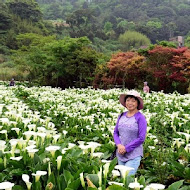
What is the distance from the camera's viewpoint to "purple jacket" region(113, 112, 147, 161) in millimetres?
3352

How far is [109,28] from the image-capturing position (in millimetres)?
75438

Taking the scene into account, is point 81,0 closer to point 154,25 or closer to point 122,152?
point 154,25

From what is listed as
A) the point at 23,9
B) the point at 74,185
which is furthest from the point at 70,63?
the point at 23,9

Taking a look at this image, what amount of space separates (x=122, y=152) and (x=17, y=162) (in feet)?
4.54

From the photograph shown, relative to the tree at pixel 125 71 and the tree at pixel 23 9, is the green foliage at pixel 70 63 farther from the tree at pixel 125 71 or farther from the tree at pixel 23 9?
the tree at pixel 23 9

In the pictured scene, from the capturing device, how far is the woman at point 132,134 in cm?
336

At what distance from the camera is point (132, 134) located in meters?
3.44

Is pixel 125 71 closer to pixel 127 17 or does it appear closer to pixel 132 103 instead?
pixel 132 103

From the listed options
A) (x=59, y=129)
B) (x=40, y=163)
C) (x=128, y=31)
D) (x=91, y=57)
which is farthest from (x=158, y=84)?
(x=128, y=31)

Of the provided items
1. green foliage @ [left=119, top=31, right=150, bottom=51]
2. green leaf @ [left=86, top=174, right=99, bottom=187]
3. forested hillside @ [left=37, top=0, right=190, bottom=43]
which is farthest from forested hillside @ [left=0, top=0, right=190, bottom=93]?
green leaf @ [left=86, top=174, right=99, bottom=187]

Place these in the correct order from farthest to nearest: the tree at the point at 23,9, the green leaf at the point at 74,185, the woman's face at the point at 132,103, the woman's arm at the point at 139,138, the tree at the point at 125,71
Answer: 1. the tree at the point at 23,9
2. the tree at the point at 125,71
3. the woman's face at the point at 132,103
4. the woman's arm at the point at 139,138
5. the green leaf at the point at 74,185

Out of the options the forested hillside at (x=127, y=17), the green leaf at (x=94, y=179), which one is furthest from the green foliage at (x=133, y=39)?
the green leaf at (x=94, y=179)

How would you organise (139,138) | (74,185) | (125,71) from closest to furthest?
(74,185) < (139,138) < (125,71)

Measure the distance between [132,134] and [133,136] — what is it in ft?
0.11
